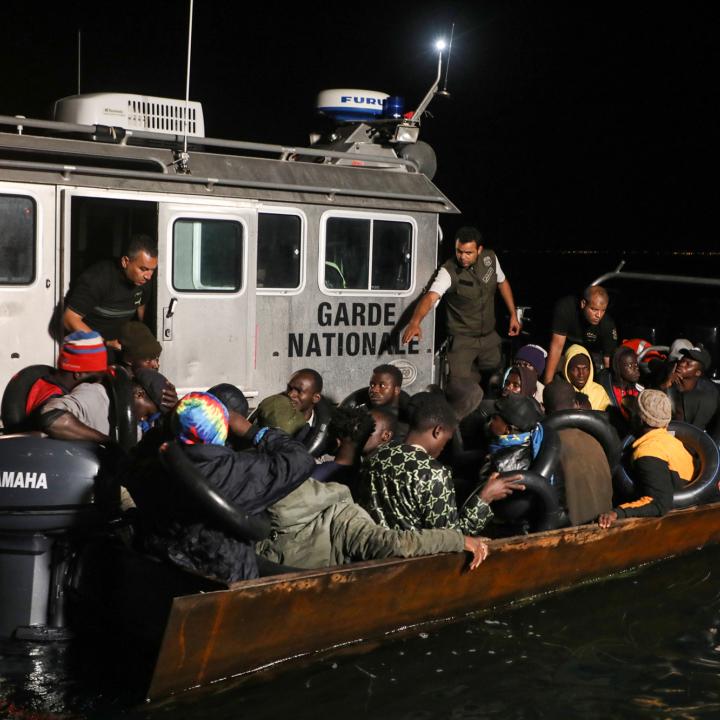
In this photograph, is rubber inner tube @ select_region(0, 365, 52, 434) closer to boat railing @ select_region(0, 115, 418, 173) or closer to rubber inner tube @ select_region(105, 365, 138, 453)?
rubber inner tube @ select_region(105, 365, 138, 453)

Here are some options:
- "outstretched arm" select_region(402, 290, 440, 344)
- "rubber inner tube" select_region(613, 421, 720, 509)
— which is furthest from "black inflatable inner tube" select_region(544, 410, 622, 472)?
"outstretched arm" select_region(402, 290, 440, 344)

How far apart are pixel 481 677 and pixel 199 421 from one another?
2231 mm

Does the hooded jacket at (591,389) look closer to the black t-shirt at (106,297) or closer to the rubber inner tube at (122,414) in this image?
the black t-shirt at (106,297)

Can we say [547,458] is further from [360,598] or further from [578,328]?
[578,328]

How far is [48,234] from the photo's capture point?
8117 mm

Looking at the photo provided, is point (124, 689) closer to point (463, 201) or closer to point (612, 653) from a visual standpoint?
point (612, 653)

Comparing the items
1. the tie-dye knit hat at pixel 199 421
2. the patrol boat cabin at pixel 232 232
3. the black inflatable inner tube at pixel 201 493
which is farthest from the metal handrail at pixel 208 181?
the black inflatable inner tube at pixel 201 493

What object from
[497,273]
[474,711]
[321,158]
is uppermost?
[321,158]

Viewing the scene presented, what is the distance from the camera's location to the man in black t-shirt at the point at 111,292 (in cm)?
815

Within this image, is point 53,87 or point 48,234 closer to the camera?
point 48,234

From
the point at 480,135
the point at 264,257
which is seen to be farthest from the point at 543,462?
the point at 480,135

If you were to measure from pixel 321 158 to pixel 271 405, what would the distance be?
3577mm

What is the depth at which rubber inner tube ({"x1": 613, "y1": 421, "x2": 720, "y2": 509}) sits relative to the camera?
8.19 m

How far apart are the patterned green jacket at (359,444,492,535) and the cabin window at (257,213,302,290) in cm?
328
